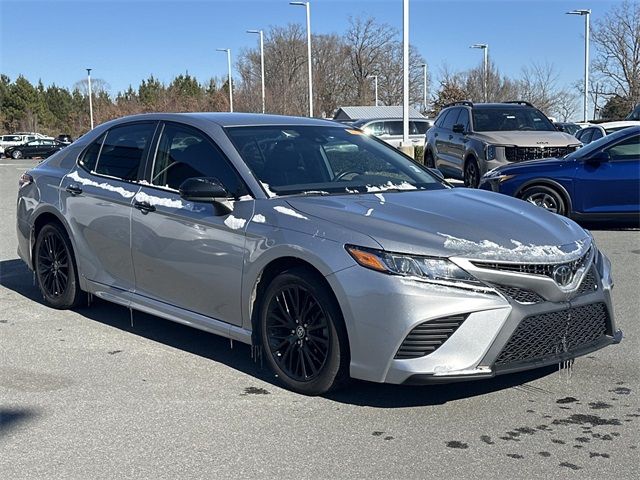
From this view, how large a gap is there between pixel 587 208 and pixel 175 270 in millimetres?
7515

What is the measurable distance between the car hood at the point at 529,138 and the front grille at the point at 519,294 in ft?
35.6

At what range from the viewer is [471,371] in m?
4.13

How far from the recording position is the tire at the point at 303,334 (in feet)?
14.4

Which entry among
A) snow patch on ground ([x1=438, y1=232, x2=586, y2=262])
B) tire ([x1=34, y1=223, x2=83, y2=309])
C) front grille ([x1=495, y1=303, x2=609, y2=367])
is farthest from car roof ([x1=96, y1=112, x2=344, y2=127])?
front grille ([x1=495, y1=303, x2=609, y2=367])

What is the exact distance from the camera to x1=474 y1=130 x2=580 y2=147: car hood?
1461cm

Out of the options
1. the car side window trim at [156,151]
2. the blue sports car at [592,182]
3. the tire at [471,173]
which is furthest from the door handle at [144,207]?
the tire at [471,173]

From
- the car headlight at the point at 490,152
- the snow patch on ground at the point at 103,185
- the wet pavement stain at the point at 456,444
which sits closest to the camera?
the wet pavement stain at the point at 456,444

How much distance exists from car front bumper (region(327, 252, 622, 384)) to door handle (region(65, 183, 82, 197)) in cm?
282

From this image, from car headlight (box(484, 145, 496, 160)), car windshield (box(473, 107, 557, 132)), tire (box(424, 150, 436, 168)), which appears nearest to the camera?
car headlight (box(484, 145, 496, 160))

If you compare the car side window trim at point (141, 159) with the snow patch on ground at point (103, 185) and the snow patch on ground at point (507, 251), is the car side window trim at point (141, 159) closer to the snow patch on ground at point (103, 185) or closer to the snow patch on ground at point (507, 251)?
the snow patch on ground at point (103, 185)

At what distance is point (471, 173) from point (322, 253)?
38.6ft

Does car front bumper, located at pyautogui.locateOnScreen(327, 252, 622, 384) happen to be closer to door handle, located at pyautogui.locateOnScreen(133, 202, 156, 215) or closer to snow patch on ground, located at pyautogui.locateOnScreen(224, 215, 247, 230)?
snow patch on ground, located at pyautogui.locateOnScreen(224, 215, 247, 230)

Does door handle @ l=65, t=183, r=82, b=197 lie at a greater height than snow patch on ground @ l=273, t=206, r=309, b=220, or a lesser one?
greater

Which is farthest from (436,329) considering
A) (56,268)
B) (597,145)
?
(597,145)
